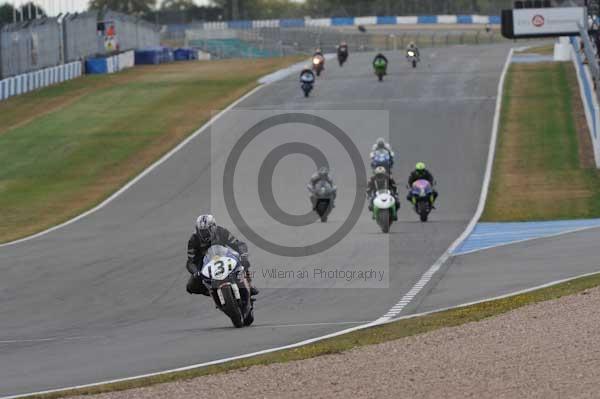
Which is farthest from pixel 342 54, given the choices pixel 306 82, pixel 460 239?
pixel 460 239

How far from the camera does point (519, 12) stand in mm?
54906

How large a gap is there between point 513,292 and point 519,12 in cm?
4050

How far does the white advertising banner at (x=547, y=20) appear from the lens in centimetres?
5403

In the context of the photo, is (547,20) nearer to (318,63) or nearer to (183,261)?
(318,63)

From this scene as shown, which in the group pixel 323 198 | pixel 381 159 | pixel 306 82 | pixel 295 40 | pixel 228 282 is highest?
pixel 295 40

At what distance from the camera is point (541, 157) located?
37.9 m

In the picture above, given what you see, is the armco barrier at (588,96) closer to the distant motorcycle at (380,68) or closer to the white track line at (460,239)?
the white track line at (460,239)

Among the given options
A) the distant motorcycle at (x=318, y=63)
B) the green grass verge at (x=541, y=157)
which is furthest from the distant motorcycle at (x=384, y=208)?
the distant motorcycle at (x=318, y=63)

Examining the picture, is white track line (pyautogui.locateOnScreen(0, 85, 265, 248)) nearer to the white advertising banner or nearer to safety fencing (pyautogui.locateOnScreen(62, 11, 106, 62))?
the white advertising banner

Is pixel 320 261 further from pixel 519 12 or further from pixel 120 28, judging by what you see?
pixel 120 28

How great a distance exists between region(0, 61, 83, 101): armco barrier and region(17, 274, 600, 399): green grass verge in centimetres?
4277

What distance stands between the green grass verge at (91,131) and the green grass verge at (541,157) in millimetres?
11086

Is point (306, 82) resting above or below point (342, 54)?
below

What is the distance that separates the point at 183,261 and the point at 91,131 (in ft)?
88.5
